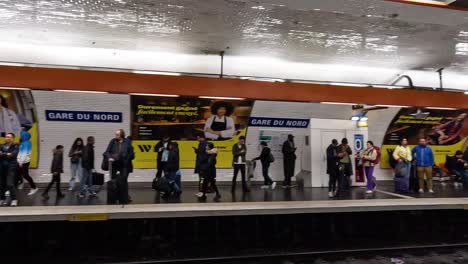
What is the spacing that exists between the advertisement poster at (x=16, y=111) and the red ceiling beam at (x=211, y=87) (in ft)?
11.4

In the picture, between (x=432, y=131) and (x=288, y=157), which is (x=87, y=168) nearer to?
(x=288, y=157)

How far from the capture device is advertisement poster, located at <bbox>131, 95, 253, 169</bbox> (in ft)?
34.0

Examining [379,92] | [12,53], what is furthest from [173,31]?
[379,92]

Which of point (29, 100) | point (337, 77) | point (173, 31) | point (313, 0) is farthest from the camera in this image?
point (337, 77)

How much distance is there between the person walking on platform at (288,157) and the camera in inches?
400

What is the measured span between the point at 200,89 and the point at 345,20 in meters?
3.40

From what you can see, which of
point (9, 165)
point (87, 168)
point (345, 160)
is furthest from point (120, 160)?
point (345, 160)

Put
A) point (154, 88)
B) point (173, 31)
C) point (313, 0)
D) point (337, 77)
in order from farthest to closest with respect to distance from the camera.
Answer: point (337, 77) → point (173, 31) → point (154, 88) → point (313, 0)

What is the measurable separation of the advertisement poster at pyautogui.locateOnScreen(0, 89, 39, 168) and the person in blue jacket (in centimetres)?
1127

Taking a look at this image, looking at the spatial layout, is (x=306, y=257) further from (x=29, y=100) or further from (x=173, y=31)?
(x=29, y=100)

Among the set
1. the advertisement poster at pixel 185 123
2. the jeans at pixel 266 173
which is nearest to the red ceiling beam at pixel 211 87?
the jeans at pixel 266 173

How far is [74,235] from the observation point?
21.6 ft

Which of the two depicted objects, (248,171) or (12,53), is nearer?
(12,53)

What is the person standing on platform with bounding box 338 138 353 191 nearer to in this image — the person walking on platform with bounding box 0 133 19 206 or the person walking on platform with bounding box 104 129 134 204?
the person walking on platform with bounding box 104 129 134 204
